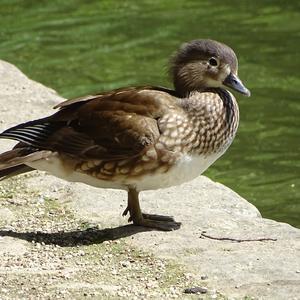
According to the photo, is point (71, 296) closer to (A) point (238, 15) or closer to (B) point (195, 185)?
(B) point (195, 185)

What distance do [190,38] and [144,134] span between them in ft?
20.5

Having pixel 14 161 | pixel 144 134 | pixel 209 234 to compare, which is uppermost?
pixel 144 134

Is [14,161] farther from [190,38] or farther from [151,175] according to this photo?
[190,38]

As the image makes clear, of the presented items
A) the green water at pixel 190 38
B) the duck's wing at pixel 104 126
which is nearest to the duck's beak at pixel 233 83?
the duck's wing at pixel 104 126

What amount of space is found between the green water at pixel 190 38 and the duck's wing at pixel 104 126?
8.07ft

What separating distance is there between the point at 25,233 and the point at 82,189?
2.67ft

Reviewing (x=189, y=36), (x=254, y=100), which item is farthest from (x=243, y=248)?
(x=189, y=36)

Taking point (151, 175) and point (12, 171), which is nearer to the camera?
point (151, 175)

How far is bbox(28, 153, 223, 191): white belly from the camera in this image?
6191mm

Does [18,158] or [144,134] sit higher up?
[144,134]

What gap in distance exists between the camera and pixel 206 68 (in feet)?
21.4

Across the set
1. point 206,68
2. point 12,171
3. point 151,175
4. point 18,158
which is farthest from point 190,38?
point 151,175

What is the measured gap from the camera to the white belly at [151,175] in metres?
6.19

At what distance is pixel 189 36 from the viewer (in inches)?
487
